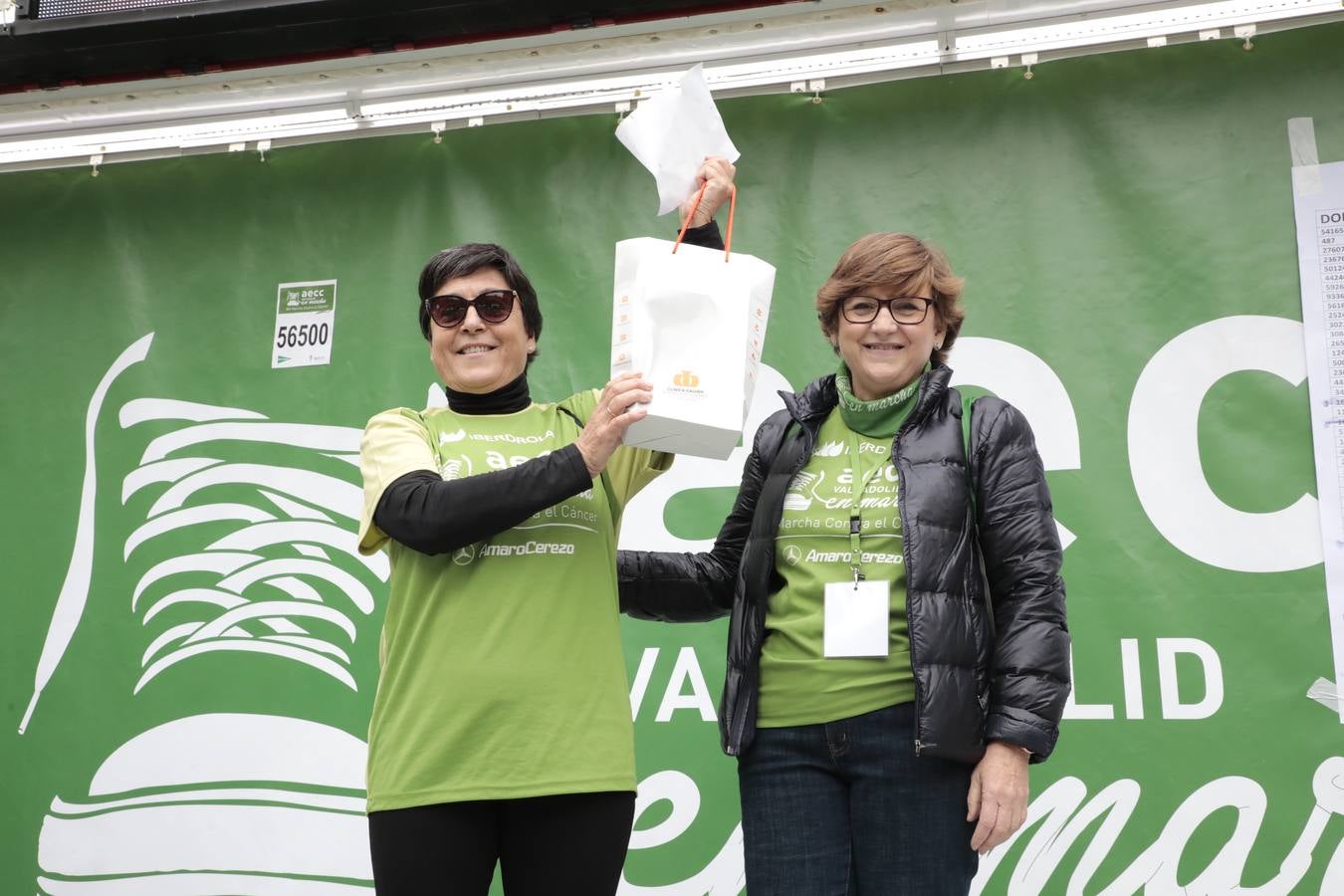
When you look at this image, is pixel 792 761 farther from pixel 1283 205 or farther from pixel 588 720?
pixel 1283 205

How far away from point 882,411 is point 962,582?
0.94 ft

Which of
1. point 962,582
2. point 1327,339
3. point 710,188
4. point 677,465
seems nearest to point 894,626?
point 962,582

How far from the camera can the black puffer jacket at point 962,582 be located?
151 centimetres

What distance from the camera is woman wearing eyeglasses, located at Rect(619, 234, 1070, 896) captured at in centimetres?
152

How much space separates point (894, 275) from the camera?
168 centimetres

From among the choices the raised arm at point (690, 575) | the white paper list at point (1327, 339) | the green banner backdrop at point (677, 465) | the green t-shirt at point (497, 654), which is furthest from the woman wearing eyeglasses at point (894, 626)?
the white paper list at point (1327, 339)

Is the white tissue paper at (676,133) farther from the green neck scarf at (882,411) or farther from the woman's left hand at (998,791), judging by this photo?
the woman's left hand at (998,791)

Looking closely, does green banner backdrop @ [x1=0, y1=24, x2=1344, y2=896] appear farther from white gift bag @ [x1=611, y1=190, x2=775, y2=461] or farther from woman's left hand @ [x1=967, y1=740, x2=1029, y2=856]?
white gift bag @ [x1=611, y1=190, x2=775, y2=461]

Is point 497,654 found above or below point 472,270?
below

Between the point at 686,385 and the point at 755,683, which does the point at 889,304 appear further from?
the point at 755,683

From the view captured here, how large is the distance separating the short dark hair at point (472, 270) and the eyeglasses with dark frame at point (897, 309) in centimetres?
49

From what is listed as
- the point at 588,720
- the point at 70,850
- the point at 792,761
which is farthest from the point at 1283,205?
the point at 70,850

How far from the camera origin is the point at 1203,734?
106 inches

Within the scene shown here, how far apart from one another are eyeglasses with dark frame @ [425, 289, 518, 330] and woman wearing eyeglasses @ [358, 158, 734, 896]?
175mm
